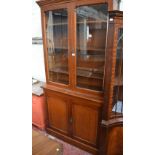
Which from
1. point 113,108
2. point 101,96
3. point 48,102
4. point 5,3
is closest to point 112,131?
point 113,108

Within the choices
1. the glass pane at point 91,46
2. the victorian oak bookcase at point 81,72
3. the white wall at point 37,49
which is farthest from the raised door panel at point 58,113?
the white wall at point 37,49

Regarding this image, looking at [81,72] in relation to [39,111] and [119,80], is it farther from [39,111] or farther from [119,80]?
[39,111]

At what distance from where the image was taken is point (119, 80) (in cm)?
154

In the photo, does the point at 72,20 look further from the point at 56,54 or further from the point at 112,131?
the point at 112,131

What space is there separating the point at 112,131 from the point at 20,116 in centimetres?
140

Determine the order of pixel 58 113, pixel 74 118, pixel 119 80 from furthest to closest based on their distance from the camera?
pixel 58 113 < pixel 74 118 < pixel 119 80

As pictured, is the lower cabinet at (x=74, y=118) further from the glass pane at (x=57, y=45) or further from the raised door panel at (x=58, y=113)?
the glass pane at (x=57, y=45)

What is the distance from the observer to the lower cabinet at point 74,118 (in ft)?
6.25

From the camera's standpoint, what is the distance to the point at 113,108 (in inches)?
64.4

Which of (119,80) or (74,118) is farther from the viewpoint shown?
(74,118)

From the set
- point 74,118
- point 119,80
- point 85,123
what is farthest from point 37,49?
point 119,80

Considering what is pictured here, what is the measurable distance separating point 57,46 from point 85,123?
109 cm

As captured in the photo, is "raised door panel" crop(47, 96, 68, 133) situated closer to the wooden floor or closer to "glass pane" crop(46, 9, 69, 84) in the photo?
"glass pane" crop(46, 9, 69, 84)

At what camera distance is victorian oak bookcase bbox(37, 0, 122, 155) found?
5.30 feet
